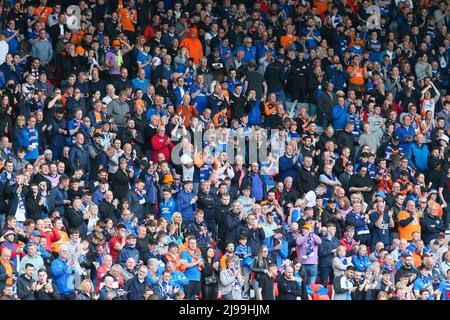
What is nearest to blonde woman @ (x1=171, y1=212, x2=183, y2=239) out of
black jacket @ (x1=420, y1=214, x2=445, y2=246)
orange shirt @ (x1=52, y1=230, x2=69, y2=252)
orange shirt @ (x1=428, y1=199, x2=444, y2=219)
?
orange shirt @ (x1=52, y1=230, x2=69, y2=252)

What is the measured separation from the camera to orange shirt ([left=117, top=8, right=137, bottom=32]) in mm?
27609

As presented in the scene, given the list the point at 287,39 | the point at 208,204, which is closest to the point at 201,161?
the point at 208,204

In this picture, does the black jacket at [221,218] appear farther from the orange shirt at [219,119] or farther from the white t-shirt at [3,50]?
the white t-shirt at [3,50]

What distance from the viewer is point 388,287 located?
73.9 ft

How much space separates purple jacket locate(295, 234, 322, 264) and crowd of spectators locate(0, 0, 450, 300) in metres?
0.03

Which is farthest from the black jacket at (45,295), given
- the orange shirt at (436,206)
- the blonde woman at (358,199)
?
the orange shirt at (436,206)

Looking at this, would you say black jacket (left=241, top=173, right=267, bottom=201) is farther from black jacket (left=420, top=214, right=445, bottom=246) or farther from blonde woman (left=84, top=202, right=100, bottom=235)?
blonde woman (left=84, top=202, right=100, bottom=235)

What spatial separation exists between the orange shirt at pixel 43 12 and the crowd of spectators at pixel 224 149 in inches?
1.4

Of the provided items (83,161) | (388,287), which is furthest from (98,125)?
(388,287)

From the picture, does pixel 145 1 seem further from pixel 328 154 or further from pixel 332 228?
pixel 332 228

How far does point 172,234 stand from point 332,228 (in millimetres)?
2625

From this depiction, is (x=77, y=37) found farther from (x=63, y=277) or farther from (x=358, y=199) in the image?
(x=63, y=277)

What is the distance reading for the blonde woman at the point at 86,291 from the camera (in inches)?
823

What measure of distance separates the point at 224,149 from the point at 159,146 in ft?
3.77
